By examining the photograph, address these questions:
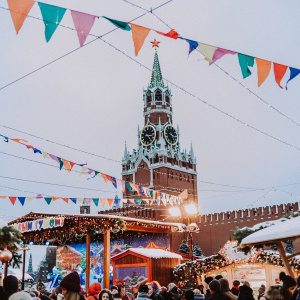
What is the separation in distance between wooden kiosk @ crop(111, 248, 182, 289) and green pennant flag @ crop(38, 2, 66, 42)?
9357 mm

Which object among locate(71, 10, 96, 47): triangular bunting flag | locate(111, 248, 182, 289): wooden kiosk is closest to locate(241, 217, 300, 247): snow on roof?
locate(71, 10, 96, 47): triangular bunting flag

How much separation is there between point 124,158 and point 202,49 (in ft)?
169

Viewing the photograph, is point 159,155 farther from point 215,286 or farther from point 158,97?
point 215,286

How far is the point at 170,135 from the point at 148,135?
126 inches

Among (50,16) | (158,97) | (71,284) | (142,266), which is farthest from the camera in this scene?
(158,97)

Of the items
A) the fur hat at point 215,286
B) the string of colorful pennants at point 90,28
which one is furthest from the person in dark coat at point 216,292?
the string of colorful pennants at point 90,28

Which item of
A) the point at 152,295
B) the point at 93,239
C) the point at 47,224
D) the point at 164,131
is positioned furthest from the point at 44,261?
the point at 152,295

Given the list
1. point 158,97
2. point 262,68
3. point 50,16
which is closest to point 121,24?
point 50,16

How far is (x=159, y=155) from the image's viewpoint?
52.4 m

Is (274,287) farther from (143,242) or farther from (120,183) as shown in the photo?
(143,242)

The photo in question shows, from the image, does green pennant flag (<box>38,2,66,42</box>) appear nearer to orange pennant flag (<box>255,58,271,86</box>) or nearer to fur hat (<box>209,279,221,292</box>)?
orange pennant flag (<box>255,58,271,86</box>)

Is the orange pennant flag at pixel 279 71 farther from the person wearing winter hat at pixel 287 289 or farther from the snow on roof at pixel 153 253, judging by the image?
the snow on roof at pixel 153 253

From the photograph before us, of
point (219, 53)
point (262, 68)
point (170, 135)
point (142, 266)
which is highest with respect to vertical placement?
point (170, 135)

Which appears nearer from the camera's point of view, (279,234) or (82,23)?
(82,23)
